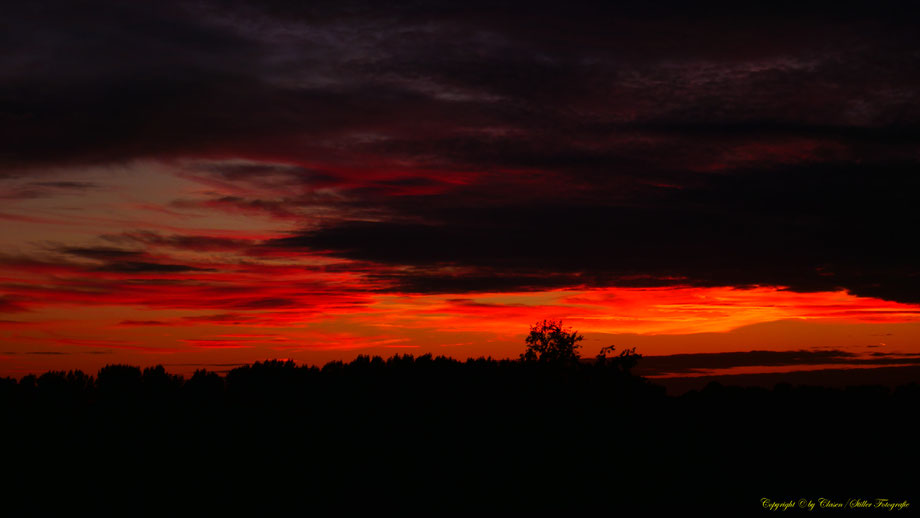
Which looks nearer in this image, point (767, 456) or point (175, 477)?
point (175, 477)

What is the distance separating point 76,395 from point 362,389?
979cm

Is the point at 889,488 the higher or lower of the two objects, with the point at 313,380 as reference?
lower

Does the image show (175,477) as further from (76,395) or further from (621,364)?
(621,364)

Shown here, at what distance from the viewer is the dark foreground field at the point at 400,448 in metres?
26.8

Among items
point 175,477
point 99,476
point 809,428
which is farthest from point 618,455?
point 99,476

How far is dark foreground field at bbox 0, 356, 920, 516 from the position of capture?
88.1ft

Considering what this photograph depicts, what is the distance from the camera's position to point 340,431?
96.2ft

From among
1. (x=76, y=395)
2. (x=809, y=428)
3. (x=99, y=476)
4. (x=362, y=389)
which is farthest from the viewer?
(x=809, y=428)

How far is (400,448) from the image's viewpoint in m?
29.4

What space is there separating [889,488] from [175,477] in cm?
2336

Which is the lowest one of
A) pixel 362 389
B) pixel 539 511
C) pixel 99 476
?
pixel 539 511

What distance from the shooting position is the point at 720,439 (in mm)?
32906

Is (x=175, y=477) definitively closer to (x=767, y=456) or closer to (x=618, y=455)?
(x=618, y=455)

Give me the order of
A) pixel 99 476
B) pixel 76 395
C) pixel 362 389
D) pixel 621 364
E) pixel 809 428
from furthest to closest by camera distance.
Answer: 1. pixel 621 364
2. pixel 809 428
3. pixel 362 389
4. pixel 76 395
5. pixel 99 476
